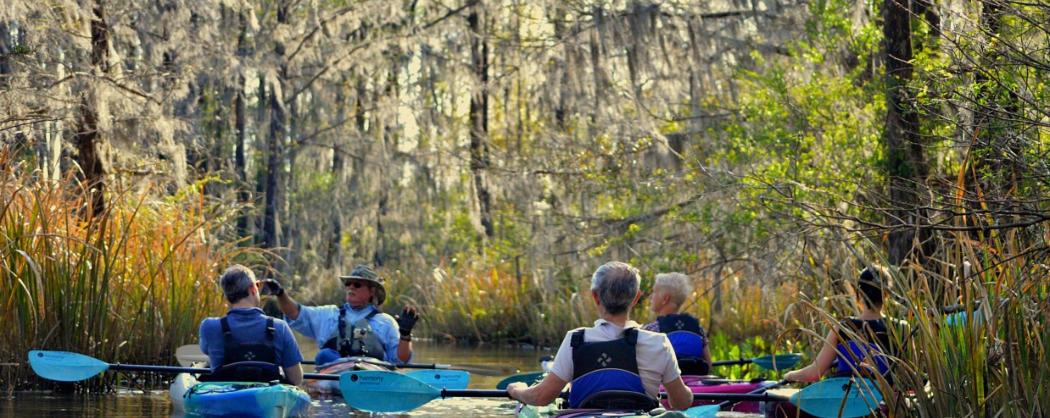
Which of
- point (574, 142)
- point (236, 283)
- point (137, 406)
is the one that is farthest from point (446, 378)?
point (574, 142)

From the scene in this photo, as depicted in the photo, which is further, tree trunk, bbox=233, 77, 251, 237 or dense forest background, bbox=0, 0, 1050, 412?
tree trunk, bbox=233, 77, 251, 237

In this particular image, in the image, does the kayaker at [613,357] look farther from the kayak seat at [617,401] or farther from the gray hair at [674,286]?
the gray hair at [674,286]

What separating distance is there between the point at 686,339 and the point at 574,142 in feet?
33.0

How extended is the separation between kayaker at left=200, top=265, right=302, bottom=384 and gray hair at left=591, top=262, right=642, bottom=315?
313cm

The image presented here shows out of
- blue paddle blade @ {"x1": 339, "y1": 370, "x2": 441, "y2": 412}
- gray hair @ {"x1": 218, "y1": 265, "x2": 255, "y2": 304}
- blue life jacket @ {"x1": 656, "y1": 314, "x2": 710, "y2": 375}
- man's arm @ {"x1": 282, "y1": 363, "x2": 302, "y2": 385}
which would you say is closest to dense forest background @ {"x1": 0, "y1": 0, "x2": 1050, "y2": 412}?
blue life jacket @ {"x1": 656, "y1": 314, "x2": 710, "y2": 375}

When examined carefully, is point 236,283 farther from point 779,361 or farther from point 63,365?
point 779,361

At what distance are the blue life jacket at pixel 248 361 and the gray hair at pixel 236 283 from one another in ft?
0.95

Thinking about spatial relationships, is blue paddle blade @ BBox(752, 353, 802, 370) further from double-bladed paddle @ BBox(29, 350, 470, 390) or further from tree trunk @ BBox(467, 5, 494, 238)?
tree trunk @ BBox(467, 5, 494, 238)

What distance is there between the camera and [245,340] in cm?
845

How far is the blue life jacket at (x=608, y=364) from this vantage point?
604 cm

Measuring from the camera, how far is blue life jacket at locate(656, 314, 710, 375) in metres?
9.30

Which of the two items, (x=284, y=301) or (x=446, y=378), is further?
(x=284, y=301)

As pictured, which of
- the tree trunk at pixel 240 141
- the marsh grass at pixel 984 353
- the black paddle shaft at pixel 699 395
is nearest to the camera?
the marsh grass at pixel 984 353

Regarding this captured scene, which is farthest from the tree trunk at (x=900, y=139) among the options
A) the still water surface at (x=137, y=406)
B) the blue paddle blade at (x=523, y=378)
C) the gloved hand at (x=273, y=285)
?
the gloved hand at (x=273, y=285)
